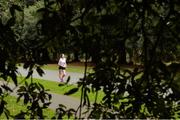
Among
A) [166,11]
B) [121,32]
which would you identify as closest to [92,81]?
[121,32]

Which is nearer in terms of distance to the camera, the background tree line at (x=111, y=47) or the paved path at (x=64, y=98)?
the background tree line at (x=111, y=47)

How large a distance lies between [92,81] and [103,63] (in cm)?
12

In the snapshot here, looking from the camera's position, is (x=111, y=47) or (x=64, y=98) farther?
(x=64, y=98)

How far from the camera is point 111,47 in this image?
2920 millimetres

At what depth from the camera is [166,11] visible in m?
2.86

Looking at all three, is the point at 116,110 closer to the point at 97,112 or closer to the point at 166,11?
the point at 97,112

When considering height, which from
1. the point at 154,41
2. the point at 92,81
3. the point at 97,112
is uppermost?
the point at 154,41

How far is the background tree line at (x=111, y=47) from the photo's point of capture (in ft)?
9.07

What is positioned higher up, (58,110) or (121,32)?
(121,32)

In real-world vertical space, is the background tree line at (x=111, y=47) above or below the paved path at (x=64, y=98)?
above

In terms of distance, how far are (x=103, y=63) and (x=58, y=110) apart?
36cm

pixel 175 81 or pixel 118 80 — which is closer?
pixel 175 81

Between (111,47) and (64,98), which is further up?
(111,47)

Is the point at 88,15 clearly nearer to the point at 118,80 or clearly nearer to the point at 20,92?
the point at 118,80
